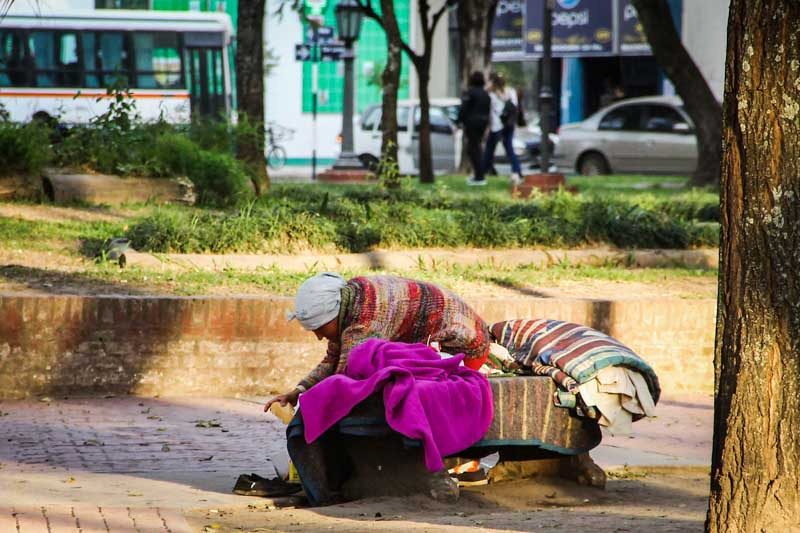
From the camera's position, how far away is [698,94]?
67.1 feet

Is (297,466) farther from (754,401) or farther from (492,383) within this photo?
(754,401)

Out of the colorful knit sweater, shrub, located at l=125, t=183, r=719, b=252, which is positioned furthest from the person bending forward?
shrub, located at l=125, t=183, r=719, b=252

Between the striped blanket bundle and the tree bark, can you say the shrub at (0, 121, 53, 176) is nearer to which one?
the striped blanket bundle

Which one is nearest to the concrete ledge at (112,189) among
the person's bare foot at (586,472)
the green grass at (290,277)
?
the green grass at (290,277)

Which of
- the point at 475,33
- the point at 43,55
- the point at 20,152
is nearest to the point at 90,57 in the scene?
the point at 43,55

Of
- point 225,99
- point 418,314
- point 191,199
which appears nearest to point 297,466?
point 418,314

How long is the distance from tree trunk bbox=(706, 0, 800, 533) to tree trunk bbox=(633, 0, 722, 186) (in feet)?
52.2

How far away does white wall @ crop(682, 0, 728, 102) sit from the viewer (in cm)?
3234

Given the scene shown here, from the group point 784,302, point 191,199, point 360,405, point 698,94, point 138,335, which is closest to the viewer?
point 784,302

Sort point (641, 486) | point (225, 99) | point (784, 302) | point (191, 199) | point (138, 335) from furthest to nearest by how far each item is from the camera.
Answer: point (225, 99) → point (191, 199) → point (138, 335) → point (641, 486) → point (784, 302)

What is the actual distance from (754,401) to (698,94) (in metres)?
16.4

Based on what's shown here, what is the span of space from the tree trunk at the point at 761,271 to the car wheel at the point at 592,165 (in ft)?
82.7

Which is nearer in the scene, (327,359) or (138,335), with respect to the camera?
(327,359)

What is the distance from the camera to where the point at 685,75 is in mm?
20328
